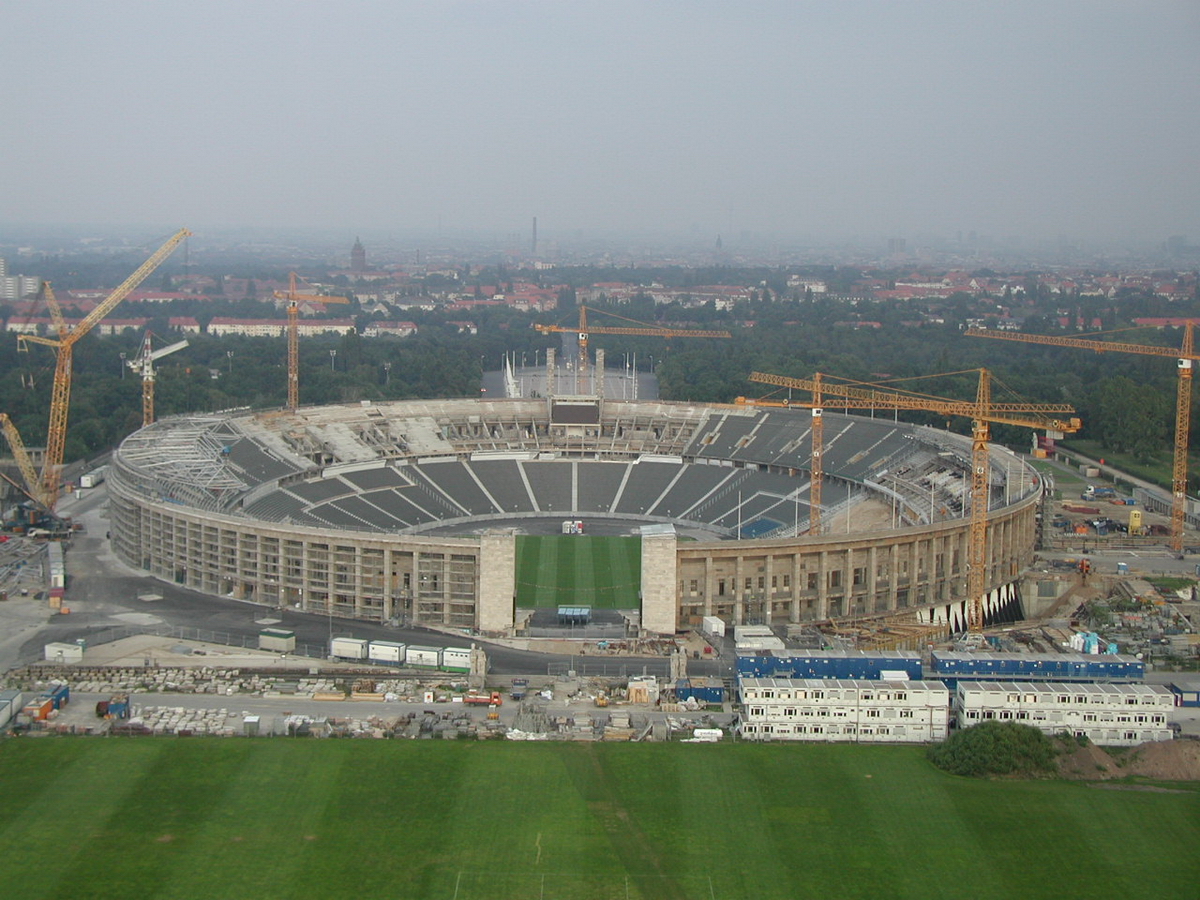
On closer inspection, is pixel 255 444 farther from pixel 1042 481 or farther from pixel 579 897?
pixel 579 897

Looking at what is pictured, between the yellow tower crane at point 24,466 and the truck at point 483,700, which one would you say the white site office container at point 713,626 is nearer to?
the truck at point 483,700

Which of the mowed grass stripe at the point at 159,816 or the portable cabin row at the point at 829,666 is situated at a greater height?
the portable cabin row at the point at 829,666

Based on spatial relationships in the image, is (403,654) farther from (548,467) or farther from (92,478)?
(92,478)

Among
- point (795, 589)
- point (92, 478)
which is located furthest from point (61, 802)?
point (92, 478)

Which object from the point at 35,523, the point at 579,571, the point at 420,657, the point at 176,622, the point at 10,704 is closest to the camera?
the point at 10,704

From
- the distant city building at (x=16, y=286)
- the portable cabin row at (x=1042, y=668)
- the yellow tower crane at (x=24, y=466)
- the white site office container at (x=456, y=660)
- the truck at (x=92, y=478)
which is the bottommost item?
the white site office container at (x=456, y=660)

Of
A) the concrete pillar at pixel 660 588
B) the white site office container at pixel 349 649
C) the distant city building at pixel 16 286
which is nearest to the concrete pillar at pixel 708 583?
the concrete pillar at pixel 660 588

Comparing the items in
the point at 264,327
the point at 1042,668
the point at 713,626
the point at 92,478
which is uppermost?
the point at 264,327

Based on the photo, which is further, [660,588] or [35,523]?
[35,523]
